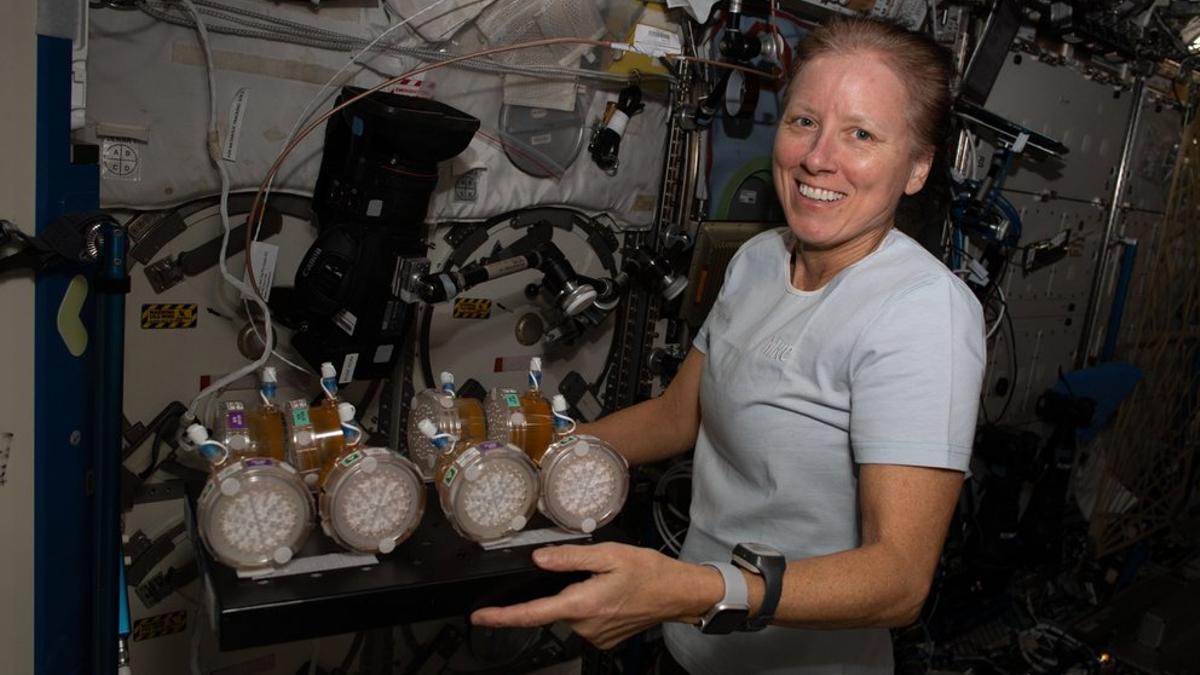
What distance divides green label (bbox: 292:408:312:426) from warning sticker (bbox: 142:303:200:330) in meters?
1.03

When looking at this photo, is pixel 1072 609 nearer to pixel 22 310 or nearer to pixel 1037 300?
pixel 1037 300

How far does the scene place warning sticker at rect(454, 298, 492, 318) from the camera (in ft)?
9.31

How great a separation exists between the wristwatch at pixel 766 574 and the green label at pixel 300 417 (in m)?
0.78

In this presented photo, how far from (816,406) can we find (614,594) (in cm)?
57

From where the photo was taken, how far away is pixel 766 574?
4.11 feet

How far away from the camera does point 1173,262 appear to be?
5.53 meters

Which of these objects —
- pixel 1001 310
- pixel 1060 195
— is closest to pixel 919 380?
pixel 1001 310

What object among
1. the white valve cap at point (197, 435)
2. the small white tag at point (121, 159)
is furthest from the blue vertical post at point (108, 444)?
the small white tag at point (121, 159)

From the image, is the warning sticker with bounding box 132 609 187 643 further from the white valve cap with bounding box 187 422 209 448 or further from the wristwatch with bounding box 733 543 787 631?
the wristwatch with bounding box 733 543 787 631

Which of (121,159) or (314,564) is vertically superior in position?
(121,159)

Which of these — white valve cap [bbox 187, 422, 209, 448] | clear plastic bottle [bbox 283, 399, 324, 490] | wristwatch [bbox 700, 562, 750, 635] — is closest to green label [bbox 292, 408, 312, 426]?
clear plastic bottle [bbox 283, 399, 324, 490]

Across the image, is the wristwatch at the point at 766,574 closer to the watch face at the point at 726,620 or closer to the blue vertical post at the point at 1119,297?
the watch face at the point at 726,620

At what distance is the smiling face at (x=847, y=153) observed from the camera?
1526mm

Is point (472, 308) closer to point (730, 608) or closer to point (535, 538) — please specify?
point (535, 538)
